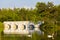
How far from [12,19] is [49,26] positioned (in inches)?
553

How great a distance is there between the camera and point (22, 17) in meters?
32.2

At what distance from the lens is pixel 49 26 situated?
18.7 m

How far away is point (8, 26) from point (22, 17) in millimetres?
3415

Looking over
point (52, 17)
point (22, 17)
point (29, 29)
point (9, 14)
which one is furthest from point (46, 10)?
point (9, 14)

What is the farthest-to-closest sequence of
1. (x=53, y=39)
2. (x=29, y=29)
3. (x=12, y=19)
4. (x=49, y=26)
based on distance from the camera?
1. (x=12, y=19)
2. (x=29, y=29)
3. (x=49, y=26)
4. (x=53, y=39)

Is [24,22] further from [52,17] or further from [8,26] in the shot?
[52,17]

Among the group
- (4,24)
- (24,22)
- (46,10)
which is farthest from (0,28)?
(46,10)

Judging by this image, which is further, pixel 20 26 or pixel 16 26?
pixel 16 26

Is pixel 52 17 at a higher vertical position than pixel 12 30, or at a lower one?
higher

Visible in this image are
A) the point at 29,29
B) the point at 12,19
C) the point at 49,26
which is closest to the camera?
the point at 49,26

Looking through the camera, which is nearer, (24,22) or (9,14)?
(24,22)

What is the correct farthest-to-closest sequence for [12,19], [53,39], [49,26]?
[12,19] → [49,26] → [53,39]

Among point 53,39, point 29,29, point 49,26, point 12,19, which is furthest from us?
point 12,19

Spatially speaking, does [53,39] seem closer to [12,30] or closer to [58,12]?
[58,12]
